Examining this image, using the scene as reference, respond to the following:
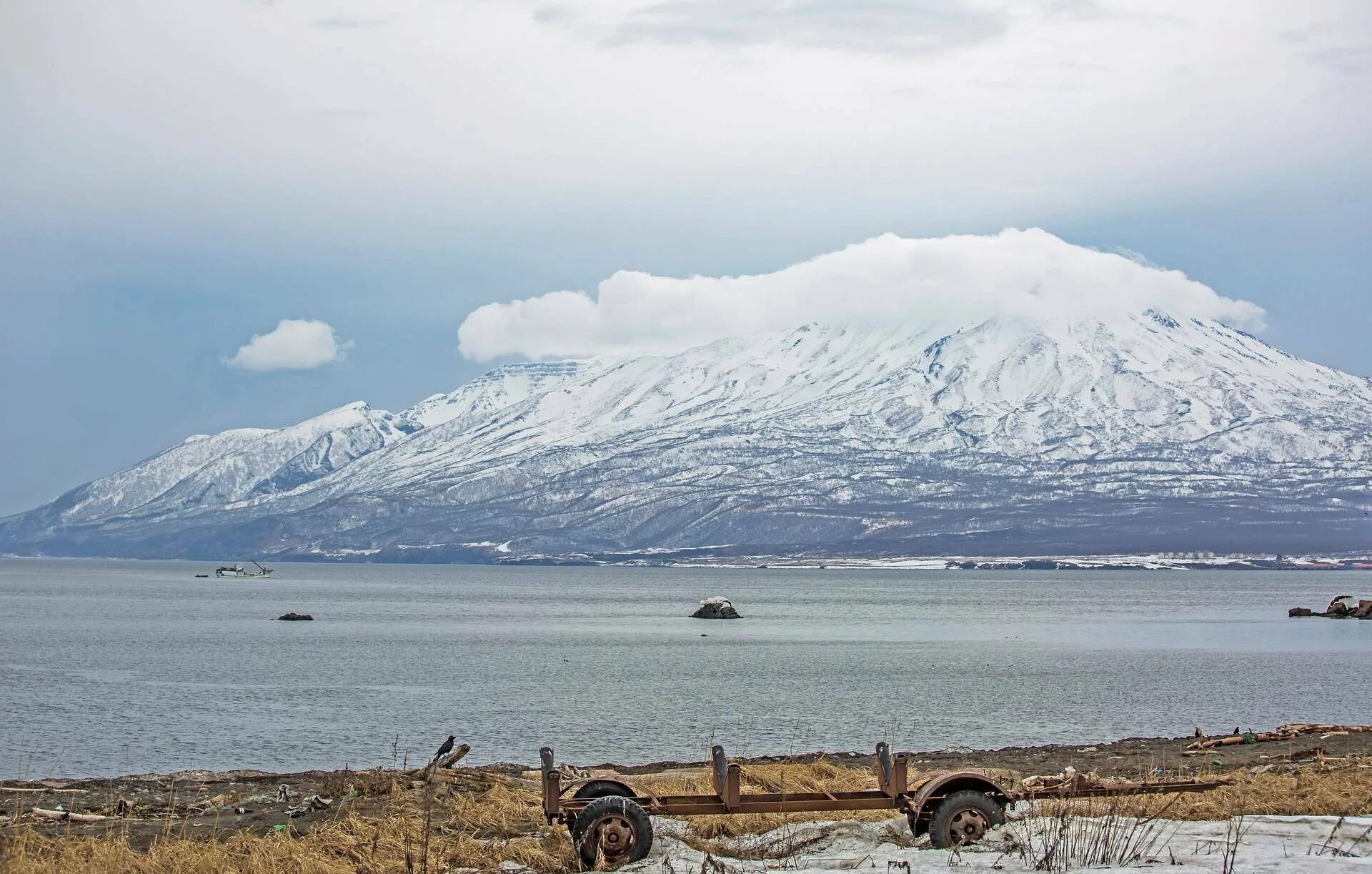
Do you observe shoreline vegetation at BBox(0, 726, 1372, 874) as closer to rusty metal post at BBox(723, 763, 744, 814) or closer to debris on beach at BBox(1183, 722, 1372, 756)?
rusty metal post at BBox(723, 763, 744, 814)

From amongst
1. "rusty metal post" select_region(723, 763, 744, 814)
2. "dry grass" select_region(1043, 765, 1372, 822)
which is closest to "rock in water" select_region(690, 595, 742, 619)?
"dry grass" select_region(1043, 765, 1372, 822)

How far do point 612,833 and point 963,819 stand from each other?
3.48 metres

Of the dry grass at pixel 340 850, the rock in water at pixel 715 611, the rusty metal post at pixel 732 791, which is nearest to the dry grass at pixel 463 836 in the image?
the dry grass at pixel 340 850

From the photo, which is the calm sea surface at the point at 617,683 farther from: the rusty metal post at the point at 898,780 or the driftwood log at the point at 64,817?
the rusty metal post at the point at 898,780

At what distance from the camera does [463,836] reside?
15.7 meters

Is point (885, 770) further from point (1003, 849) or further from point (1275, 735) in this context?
point (1275, 735)

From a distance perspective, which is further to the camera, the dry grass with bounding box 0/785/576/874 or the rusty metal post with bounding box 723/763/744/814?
the rusty metal post with bounding box 723/763/744/814

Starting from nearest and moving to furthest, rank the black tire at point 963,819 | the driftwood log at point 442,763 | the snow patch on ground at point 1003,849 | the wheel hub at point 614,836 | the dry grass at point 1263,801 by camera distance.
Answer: the snow patch on ground at point 1003,849 → the wheel hub at point 614,836 → the black tire at point 963,819 → the dry grass at point 1263,801 → the driftwood log at point 442,763

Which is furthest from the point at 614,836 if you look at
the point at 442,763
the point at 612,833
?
the point at 442,763

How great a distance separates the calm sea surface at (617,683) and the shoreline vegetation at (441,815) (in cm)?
1013

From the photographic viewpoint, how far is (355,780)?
23.0 m

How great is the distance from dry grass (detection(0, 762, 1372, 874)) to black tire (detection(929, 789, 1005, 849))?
1.32 meters

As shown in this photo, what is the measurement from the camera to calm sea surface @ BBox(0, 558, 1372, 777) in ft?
129

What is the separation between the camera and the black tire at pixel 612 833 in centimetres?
1373
